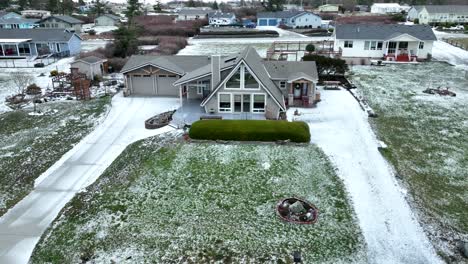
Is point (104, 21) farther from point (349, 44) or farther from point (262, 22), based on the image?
point (349, 44)

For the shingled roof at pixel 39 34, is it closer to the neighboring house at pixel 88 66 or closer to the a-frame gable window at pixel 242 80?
the neighboring house at pixel 88 66

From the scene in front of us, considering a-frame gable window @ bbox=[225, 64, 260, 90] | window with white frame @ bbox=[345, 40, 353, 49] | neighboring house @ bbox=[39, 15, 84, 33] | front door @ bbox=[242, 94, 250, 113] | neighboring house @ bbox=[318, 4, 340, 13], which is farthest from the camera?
neighboring house @ bbox=[318, 4, 340, 13]

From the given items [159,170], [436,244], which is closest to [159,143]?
[159,170]

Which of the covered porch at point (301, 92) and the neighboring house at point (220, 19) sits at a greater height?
the neighboring house at point (220, 19)

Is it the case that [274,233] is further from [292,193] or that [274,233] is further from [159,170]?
[159,170]

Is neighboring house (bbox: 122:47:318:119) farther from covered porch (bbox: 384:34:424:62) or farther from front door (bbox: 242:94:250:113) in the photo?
covered porch (bbox: 384:34:424:62)

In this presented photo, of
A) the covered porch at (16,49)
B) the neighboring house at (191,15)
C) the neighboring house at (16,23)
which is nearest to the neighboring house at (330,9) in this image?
the neighboring house at (191,15)

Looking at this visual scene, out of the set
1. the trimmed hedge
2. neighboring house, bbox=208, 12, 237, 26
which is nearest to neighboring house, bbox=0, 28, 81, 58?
the trimmed hedge
